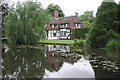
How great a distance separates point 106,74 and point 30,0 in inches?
837

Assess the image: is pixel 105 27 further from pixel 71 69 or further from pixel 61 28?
pixel 61 28

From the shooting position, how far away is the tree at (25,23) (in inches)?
910

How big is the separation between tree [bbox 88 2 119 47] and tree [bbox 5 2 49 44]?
9.65 m

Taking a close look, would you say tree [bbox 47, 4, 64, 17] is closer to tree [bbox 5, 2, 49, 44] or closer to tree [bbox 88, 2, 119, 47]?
tree [bbox 5, 2, 49, 44]

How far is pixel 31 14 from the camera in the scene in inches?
924

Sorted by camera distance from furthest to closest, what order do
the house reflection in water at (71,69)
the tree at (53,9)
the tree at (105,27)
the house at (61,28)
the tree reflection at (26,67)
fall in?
the tree at (53,9) < the house at (61,28) < the tree at (105,27) < the tree reflection at (26,67) < the house reflection in water at (71,69)

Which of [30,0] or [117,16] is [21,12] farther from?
[117,16]

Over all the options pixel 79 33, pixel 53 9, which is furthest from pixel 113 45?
pixel 53 9

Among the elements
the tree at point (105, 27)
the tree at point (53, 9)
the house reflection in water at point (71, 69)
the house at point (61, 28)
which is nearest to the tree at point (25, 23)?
the tree at point (105, 27)

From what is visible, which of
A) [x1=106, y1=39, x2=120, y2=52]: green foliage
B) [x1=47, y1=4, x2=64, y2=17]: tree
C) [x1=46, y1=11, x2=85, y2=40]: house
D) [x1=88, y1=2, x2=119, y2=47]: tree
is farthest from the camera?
[x1=47, y1=4, x2=64, y2=17]: tree

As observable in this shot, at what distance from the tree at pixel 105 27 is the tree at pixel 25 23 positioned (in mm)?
9650

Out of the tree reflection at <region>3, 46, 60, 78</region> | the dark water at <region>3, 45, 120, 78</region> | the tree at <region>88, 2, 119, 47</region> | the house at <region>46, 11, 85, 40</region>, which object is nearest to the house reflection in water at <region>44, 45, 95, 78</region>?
the dark water at <region>3, 45, 120, 78</region>

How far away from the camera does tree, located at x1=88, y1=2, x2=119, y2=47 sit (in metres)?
16.2

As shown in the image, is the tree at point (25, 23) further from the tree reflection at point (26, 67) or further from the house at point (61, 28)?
the house at point (61, 28)
